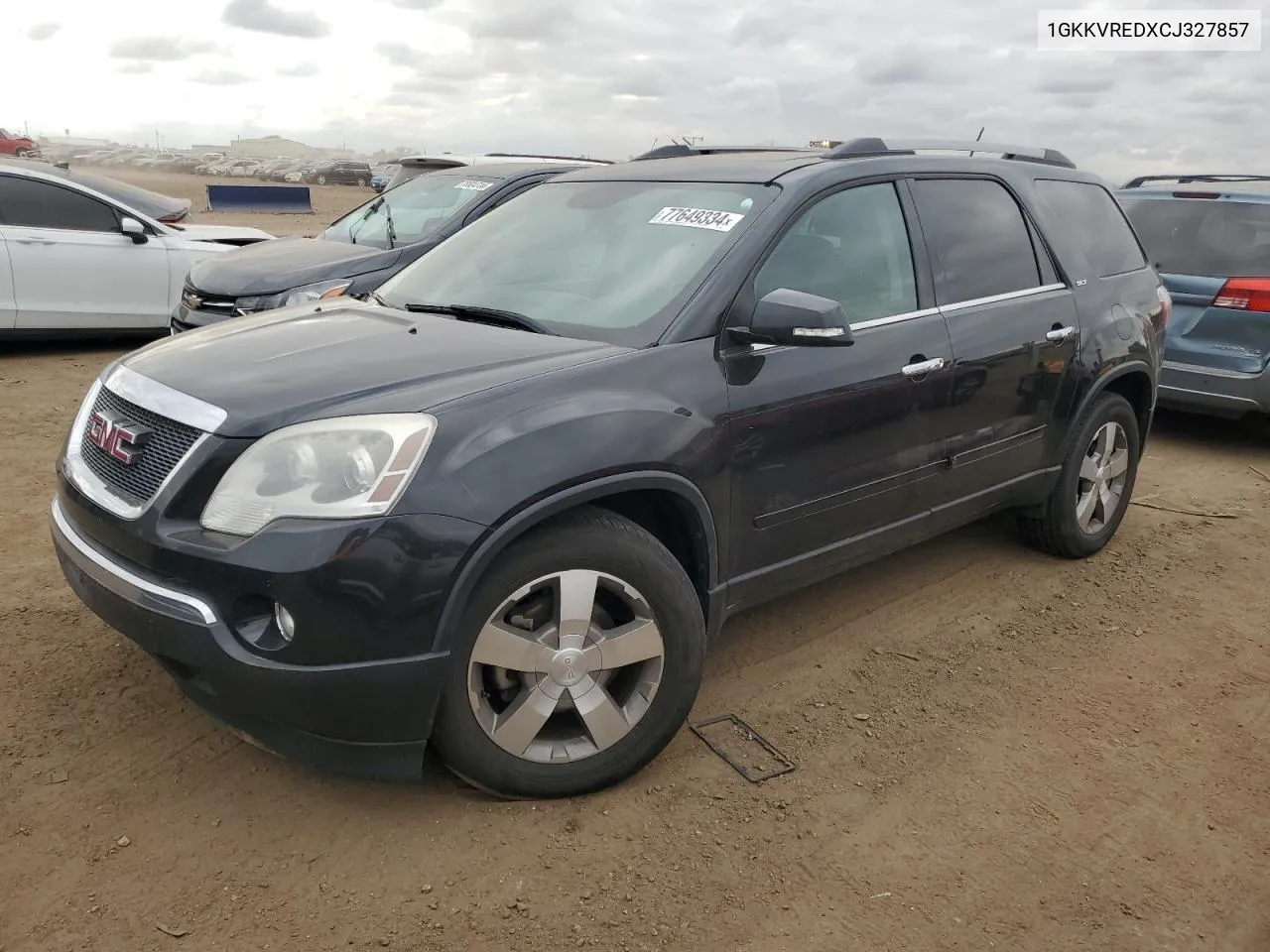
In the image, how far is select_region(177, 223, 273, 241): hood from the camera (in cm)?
890

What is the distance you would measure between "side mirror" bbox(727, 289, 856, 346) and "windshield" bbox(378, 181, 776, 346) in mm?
259

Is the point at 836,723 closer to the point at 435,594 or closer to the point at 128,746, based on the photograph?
the point at 435,594

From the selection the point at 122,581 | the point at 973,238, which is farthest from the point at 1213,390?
the point at 122,581

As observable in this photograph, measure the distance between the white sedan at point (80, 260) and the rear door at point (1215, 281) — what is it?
300 inches

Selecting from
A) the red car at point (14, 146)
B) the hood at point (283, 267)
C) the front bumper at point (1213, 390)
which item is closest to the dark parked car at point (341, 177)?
the red car at point (14, 146)

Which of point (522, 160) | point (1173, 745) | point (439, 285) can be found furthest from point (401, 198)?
point (1173, 745)

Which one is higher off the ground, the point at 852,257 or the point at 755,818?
the point at 852,257

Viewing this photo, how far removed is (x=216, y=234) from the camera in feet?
30.3

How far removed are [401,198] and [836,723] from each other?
6.24 m

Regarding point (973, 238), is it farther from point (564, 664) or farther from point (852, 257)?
point (564, 664)

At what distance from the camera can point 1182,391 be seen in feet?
22.2

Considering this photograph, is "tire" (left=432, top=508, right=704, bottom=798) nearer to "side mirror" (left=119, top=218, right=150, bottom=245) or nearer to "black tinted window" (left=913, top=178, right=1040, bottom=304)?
"black tinted window" (left=913, top=178, right=1040, bottom=304)

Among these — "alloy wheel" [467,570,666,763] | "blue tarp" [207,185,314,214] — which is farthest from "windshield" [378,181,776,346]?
"blue tarp" [207,185,314,214]

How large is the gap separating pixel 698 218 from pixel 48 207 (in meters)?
6.90
